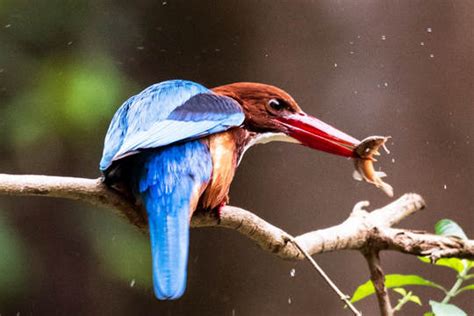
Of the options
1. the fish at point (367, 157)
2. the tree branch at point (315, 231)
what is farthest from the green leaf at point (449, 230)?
the fish at point (367, 157)

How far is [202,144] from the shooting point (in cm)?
147

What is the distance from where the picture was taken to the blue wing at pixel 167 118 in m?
1.36

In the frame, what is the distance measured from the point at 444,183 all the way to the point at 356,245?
773mm

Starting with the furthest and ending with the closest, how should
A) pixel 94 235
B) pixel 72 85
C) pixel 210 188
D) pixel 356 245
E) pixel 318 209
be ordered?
1. pixel 318 209
2. pixel 94 235
3. pixel 72 85
4. pixel 356 245
5. pixel 210 188

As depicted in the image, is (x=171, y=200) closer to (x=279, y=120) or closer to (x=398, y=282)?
(x=279, y=120)

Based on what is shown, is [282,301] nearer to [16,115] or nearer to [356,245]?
[356,245]

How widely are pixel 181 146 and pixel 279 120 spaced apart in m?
0.32

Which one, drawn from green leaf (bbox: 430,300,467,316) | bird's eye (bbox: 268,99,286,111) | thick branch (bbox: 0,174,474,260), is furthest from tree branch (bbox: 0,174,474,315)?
bird's eye (bbox: 268,99,286,111)

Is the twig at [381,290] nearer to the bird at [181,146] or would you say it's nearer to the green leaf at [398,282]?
the green leaf at [398,282]

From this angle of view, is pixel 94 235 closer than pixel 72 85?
No

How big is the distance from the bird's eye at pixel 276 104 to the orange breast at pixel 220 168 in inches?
5.9

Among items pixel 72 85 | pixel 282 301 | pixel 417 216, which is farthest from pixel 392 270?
pixel 72 85

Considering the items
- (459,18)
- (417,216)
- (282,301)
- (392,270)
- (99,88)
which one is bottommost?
(282,301)

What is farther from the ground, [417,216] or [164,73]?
[164,73]
